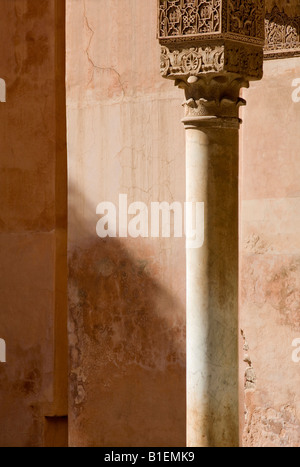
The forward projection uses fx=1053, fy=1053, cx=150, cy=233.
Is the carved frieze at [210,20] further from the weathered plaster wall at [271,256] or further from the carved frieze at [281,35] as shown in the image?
the weathered plaster wall at [271,256]

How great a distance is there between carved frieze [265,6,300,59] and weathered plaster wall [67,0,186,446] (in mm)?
687

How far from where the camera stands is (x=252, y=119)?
23.0 ft

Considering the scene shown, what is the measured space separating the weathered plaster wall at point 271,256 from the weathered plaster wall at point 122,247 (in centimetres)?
46

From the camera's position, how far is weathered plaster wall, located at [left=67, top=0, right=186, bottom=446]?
6.95 m

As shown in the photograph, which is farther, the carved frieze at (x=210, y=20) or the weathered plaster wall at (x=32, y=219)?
the weathered plaster wall at (x=32, y=219)

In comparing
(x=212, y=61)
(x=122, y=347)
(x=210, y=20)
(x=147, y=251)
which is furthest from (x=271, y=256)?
(x=210, y=20)

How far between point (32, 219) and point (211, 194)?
10.4 ft

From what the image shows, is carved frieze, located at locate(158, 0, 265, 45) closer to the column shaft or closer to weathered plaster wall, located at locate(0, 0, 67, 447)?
the column shaft

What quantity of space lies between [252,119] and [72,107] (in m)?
1.29

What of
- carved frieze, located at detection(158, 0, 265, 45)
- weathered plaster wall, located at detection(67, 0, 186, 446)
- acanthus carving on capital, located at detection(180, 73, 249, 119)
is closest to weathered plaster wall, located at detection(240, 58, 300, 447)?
weathered plaster wall, located at detection(67, 0, 186, 446)
